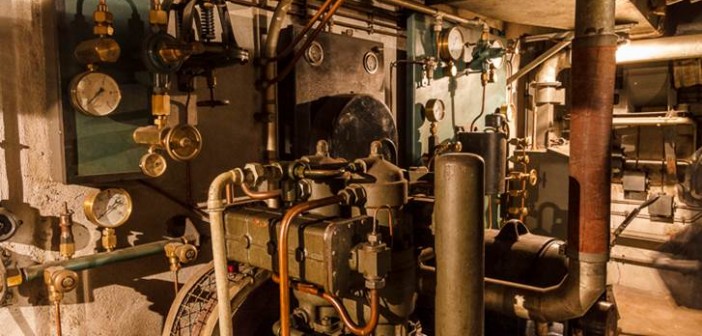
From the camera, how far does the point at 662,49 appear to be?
4012mm

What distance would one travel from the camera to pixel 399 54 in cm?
335

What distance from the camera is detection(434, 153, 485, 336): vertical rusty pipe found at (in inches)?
61.4

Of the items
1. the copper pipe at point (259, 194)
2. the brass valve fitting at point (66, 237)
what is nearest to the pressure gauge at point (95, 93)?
the brass valve fitting at point (66, 237)

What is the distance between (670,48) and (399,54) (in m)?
2.33

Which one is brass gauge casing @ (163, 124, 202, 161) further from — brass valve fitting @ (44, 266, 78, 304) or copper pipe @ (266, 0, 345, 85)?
copper pipe @ (266, 0, 345, 85)

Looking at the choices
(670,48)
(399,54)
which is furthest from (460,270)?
(670,48)

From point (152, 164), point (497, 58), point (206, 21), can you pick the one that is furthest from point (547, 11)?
point (152, 164)

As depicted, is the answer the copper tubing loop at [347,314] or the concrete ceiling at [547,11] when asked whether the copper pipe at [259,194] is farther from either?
the concrete ceiling at [547,11]

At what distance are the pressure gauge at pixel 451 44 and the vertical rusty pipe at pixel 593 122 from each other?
4.82 feet

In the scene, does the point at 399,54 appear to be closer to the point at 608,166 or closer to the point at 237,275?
the point at 608,166

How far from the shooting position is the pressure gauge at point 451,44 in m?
3.38

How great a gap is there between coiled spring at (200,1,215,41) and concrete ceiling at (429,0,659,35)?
195 centimetres

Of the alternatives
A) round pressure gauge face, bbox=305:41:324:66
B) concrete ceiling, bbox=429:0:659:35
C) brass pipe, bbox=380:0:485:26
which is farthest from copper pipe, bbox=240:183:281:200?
concrete ceiling, bbox=429:0:659:35

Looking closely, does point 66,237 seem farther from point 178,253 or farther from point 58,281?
point 178,253
